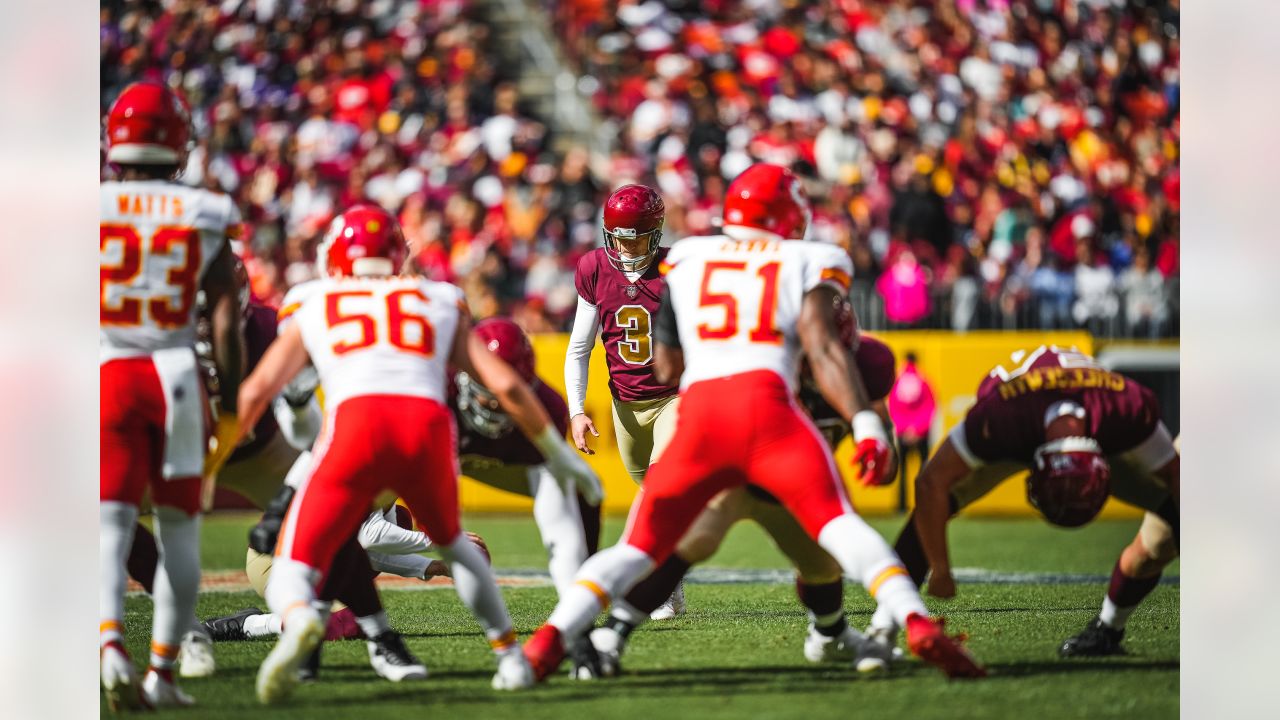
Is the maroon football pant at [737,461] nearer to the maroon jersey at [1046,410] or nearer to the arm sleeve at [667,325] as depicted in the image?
the arm sleeve at [667,325]

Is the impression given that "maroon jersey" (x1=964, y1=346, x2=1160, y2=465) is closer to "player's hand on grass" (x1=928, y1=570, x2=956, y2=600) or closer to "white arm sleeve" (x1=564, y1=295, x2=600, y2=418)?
"player's hand on grass" (x1=928, y1=570, x2=956, y2=600)

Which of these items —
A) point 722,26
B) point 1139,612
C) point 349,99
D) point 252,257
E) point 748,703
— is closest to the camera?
point 748,703

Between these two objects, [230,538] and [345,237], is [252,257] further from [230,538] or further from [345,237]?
[345,237]

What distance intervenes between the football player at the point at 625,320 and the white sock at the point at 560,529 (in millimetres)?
1203

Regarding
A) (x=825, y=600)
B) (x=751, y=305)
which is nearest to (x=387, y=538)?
(x=825, y=600)

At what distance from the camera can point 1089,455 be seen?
16.4 ft

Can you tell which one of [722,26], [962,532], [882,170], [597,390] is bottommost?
[962,532]

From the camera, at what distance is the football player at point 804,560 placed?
16.6 ft

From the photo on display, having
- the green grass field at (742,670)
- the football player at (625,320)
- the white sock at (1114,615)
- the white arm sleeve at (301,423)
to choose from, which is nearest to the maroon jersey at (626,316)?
the football player at (625,320)

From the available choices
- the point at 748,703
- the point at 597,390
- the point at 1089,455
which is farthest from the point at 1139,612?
the point at 597,390

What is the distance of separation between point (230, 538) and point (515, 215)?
487cm

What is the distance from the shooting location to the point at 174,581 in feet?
15.4

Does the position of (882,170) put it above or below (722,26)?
below

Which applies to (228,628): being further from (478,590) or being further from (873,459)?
(873,459)
